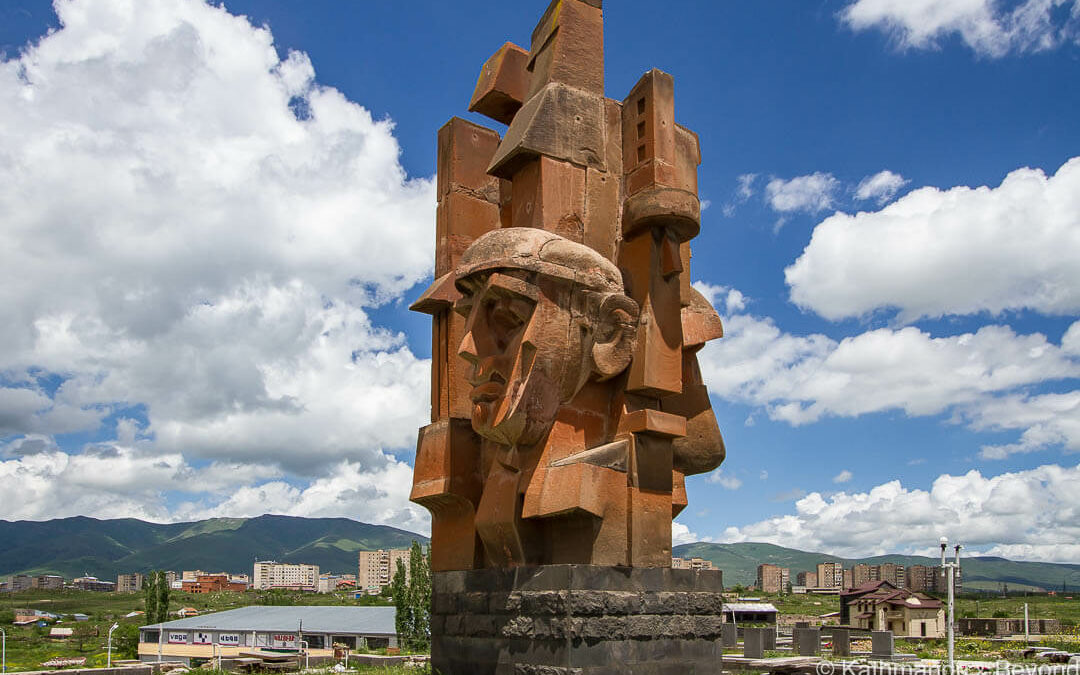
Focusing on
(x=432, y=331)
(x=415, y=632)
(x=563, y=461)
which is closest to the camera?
(x=563, y=461)

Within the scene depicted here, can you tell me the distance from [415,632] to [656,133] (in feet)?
101

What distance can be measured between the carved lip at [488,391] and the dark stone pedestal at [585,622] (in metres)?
1.80

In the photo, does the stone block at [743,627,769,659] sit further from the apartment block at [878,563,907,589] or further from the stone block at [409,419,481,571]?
the apartment block at [878,563,907,589]

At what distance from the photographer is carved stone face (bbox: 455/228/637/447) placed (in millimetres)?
9383

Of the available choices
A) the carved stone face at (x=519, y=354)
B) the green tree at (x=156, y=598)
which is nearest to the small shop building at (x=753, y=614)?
the green tree at (x=156, y=598)

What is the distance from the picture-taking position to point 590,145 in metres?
10.6

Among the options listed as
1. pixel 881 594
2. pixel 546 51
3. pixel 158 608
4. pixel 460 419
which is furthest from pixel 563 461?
pixel 158 608

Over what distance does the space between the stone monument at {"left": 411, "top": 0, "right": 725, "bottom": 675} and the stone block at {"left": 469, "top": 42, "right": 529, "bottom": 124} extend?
2.06ft

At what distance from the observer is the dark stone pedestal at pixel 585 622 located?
866 cm

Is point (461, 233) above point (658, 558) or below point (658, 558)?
above

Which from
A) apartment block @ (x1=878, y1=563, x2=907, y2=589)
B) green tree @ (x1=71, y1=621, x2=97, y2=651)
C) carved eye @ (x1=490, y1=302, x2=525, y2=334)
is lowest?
apartment block @ (x1=878, y1=563, x2=907, y2=589)

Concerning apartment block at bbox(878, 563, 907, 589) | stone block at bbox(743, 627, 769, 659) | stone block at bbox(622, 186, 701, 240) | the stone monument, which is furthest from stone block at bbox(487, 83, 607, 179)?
apartment block at bbox(878, 563, 907, 589)

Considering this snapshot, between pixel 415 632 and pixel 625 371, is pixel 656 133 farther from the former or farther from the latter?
pixel 415 632

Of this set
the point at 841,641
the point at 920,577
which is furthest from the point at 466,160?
the point at 920,577
